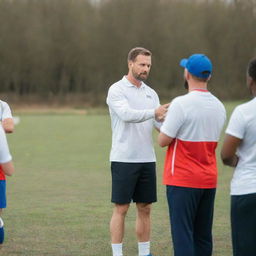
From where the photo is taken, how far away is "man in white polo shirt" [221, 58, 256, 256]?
4926 millimetres

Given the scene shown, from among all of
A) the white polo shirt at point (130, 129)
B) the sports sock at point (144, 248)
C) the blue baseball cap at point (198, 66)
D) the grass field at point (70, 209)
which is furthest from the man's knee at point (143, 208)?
the blue baseball cap at point (198, 66)

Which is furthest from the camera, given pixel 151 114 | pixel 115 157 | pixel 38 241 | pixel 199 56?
pixel 38 241

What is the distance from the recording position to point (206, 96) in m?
5.76

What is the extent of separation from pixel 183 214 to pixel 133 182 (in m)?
1.42

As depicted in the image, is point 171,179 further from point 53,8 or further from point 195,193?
point 53,8

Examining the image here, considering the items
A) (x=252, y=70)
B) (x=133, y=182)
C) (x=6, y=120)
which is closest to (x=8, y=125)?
(x=6, y=120)

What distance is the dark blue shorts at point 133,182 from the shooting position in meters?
7.09

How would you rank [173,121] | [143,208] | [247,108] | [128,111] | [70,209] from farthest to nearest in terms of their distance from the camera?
1. [70,209]
2. [143,208]
3. [128,111]
4. [173,121]
5. [247,108]

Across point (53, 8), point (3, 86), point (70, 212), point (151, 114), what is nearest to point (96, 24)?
point (53, 8)

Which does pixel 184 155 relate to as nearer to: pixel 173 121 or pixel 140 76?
pixel 173 121

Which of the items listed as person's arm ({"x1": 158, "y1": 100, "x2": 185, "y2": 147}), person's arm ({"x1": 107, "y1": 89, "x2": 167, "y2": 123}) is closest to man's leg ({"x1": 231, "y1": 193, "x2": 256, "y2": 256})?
person's arm ({"x1": 158, "y1": 100, "x2": 185, "y2": 147})

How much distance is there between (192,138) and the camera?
225 inches

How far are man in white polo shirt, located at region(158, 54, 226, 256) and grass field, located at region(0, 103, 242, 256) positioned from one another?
6.96 ft

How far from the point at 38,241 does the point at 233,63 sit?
183ft
